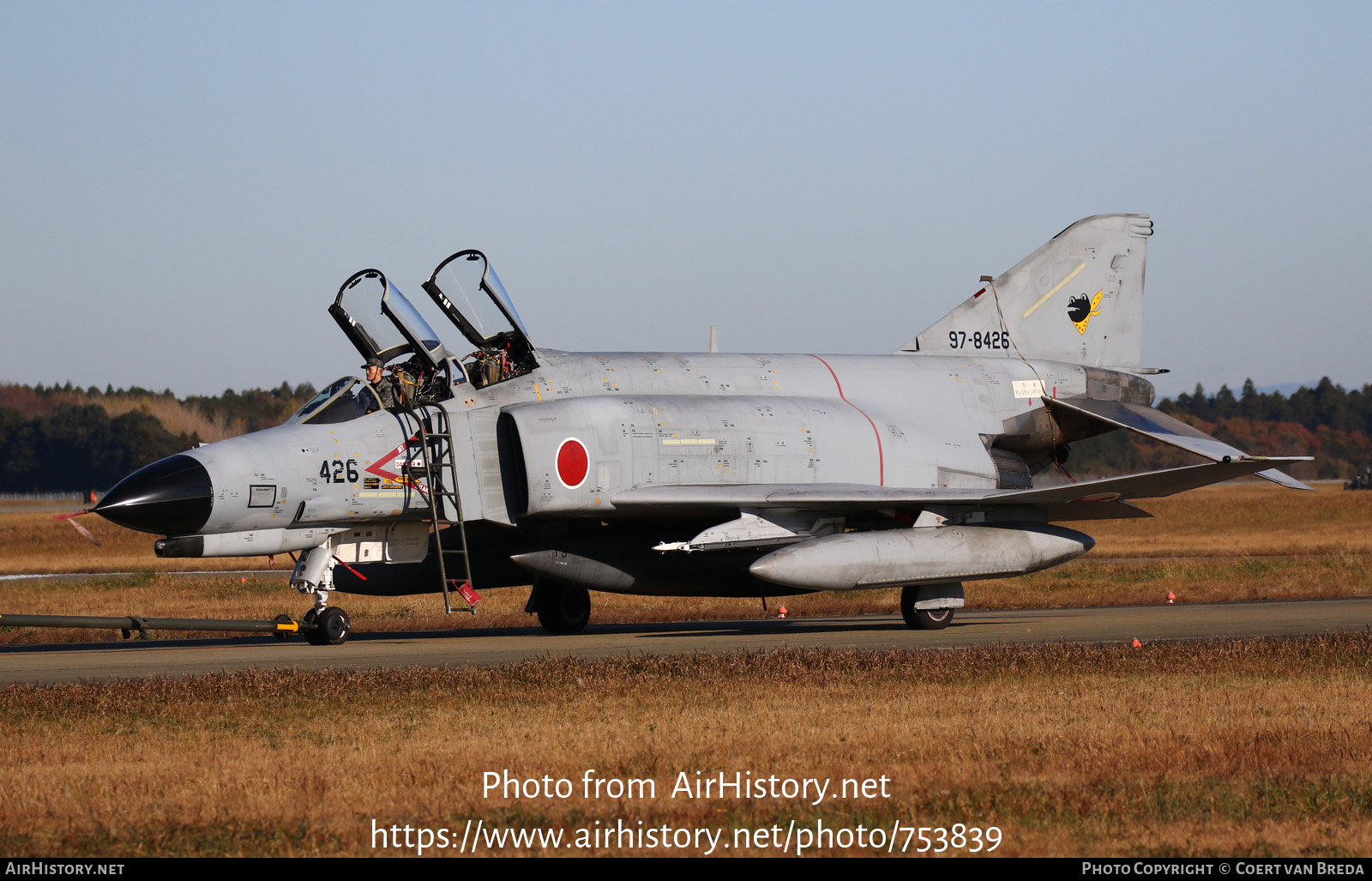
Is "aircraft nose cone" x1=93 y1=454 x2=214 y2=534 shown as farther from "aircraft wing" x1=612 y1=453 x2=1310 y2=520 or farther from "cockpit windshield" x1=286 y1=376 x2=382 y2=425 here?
"aircraft wing" x1=612 y1=453 x2=1310 y2=520

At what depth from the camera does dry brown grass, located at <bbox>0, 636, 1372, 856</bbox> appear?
234 inches

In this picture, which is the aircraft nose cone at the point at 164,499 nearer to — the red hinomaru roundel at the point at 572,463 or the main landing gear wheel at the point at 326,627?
the main landing gear wheel at the point at 326,627

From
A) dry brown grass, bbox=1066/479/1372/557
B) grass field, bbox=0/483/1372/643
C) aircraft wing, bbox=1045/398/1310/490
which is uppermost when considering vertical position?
aircraft wing, bbox=1045/398/1310/490

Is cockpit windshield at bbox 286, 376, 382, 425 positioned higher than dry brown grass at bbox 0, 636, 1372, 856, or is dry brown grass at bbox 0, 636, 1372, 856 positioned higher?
cockpit windshield at bbox 286, 376, 382, 425

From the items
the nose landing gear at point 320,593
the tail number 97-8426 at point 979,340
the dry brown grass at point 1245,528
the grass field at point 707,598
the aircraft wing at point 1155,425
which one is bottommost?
the dry brown grass at point 1245,528

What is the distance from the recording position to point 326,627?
46.9 ft

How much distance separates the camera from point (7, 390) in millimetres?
96250

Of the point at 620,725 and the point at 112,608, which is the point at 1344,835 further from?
the point at 112,608

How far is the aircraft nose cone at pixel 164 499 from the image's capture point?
12844 mm

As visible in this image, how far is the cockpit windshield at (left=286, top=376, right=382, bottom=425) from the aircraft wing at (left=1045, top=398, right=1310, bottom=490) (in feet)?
29.5

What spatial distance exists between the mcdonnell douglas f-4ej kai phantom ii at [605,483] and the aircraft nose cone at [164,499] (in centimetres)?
2

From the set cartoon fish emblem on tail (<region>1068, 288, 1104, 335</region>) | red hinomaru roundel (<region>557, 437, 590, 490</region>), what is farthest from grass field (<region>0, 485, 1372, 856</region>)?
cartoon fish emblem on tail (<region>1068, 288, 1104, 335</region>)

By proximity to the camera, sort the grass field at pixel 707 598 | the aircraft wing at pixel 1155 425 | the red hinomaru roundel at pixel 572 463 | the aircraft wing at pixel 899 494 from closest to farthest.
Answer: the red hinomaru roundel at pixel 572 463 < the aircraft wing at pixel 899 494 < the aircraft wing at pixel 1155 425 < the grass field at pixel 707 598

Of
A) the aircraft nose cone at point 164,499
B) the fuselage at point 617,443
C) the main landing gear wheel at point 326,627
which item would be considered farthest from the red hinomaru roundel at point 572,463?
the aircraft nose cone at point 164,499
